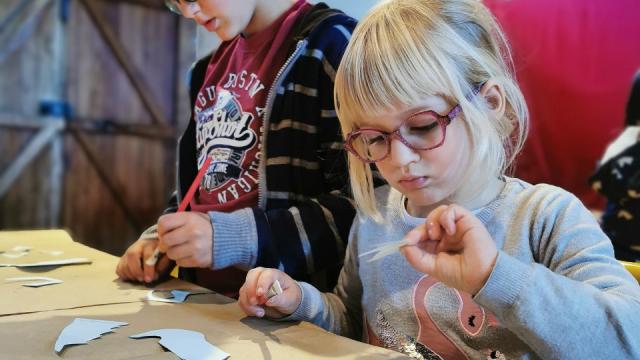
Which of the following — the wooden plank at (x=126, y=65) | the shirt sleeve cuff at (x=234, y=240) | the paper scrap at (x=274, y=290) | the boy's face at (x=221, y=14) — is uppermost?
the wooden plank at (x=126, y=65)

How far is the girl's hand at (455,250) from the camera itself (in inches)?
22.3

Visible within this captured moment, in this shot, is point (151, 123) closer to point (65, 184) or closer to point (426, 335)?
point (65, 184)

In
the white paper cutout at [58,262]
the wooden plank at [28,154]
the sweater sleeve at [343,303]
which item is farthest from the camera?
the wooden plank at [28,154]

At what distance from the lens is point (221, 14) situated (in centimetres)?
100

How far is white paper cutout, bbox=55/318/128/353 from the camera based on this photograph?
0.61 meters

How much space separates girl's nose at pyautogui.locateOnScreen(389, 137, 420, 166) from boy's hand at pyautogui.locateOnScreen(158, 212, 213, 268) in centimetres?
29

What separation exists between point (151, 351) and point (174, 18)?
4472 millimetres

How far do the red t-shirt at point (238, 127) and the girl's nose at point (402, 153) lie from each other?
36cm

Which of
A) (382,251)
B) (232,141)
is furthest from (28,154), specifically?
(382,251)

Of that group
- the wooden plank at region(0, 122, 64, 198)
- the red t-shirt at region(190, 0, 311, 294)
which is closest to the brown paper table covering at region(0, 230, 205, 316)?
the red t-shirt at region(190, 0, 311, 294)

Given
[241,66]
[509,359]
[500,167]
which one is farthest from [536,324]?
[241,66]

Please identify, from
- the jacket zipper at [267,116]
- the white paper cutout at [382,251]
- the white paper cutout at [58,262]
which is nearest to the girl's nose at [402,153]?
the white paper cutout at [382,251]

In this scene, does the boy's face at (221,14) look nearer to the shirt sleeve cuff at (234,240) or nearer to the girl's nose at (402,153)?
the shirt sleeve cuff at (234,240)

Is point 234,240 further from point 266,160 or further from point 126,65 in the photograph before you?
point 126,65
